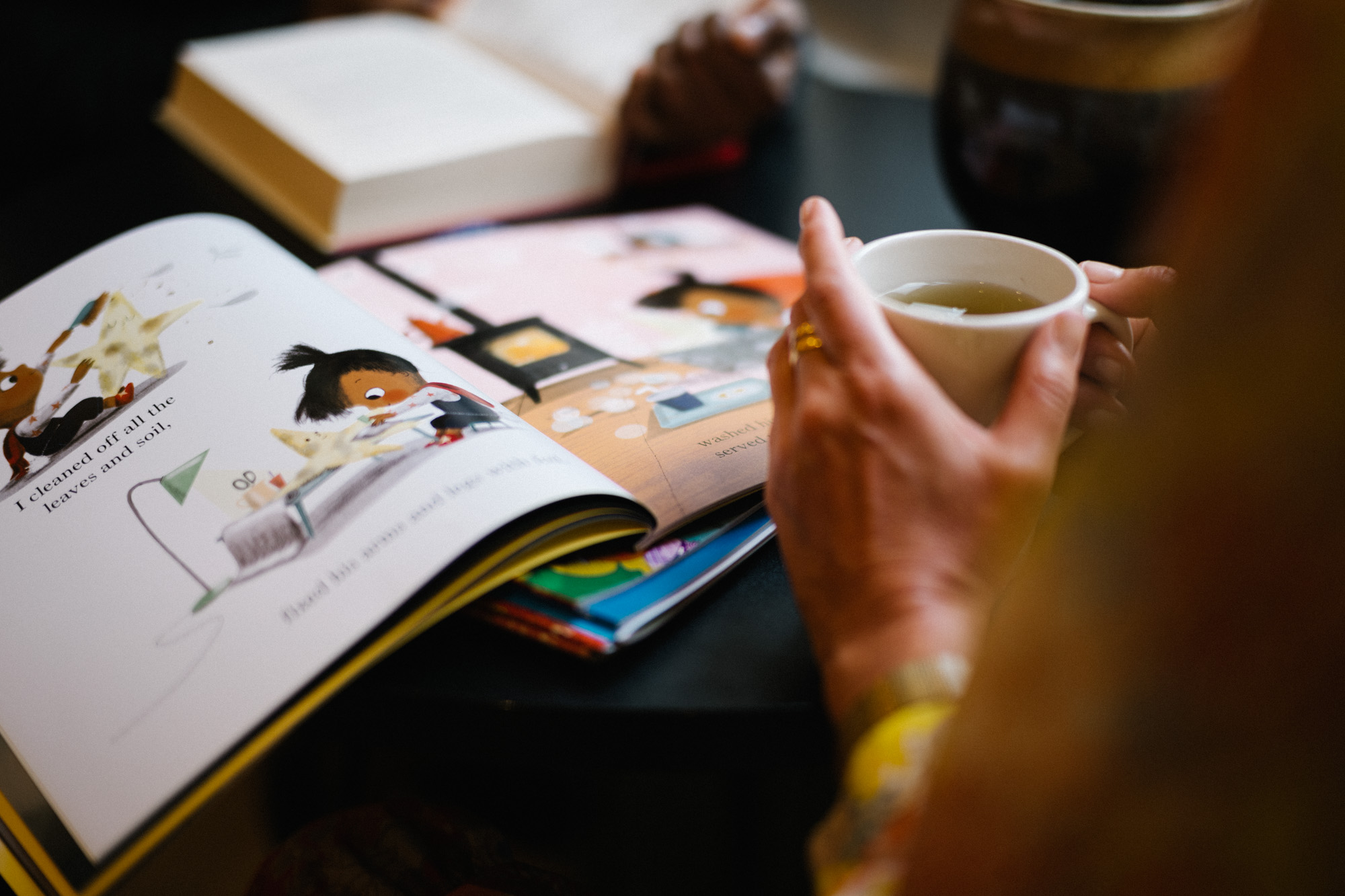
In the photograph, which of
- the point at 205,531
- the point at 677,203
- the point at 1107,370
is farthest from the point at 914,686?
the point at 677,203

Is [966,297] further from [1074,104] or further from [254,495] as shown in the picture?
[254,495]

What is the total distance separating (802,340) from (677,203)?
49 cm

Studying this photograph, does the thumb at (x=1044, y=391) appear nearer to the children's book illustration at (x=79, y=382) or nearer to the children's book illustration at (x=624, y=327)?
the children's book illustration at (x=624, y=327)

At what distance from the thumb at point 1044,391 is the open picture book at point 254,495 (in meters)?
0.14

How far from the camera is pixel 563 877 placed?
546 mm

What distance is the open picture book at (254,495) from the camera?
34 centimetres

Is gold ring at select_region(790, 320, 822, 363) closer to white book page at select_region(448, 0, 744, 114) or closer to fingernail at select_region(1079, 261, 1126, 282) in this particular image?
fingernail at select_region(1079, 261, 1126, 282)

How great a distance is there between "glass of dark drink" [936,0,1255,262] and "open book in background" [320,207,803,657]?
161 mm

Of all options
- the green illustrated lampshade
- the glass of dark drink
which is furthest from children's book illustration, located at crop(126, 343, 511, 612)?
the glass of dark drink

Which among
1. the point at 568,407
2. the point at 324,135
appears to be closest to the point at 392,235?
the point at 324,135

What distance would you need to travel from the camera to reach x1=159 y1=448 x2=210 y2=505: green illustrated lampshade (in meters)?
0.40

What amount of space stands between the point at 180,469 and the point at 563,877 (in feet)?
1.08

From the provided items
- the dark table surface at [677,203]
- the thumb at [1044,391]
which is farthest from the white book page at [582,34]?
the thumb at [1044,391]

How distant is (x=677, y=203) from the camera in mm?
848
